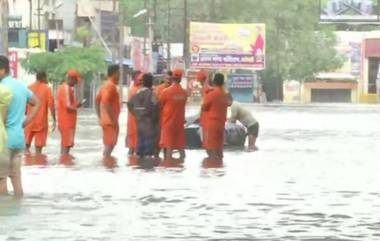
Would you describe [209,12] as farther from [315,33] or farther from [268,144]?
[268,144]

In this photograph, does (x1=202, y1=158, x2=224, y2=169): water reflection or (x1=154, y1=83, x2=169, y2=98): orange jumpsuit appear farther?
(x1=154, y1=83, x2=169, y2=98): orange jumpsuit

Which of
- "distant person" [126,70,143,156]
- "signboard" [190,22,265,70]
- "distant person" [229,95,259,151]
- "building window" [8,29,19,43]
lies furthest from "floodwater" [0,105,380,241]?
"signboard" [190,22,265,70]

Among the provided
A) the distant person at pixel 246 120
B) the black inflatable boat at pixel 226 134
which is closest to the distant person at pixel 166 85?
the black inflatable boat at pixel 226 134

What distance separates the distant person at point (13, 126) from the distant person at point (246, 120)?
1115 centimetres

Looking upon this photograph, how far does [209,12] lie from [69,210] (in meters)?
76.5

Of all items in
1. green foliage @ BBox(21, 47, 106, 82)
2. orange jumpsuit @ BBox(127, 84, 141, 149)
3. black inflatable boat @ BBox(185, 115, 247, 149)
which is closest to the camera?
orange jumpsuit @ BBox(127, 84, 141, 149)

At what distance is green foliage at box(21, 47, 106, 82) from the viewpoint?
190 feet

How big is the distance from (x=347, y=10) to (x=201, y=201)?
71.3 meters

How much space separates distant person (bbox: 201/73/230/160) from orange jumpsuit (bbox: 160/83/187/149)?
0.41 metres

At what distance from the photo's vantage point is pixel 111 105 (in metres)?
19.0

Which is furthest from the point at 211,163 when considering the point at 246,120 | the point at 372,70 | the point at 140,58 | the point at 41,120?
the point at 372,70

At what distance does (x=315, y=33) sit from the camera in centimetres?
8888

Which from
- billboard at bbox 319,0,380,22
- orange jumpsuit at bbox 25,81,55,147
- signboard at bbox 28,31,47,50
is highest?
billboard at bbox 319,0,380,22

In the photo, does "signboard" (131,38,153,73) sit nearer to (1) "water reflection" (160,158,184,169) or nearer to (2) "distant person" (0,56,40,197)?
(1) "water reflection" (160,158,184,169)
